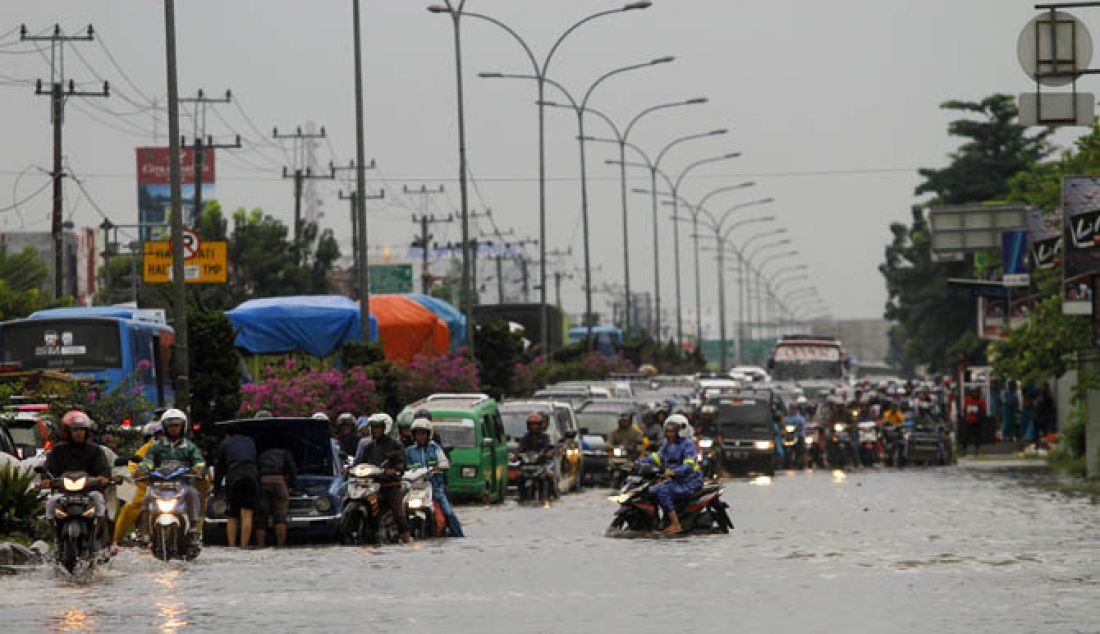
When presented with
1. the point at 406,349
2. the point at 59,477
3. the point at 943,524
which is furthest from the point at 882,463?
the point at 59,477

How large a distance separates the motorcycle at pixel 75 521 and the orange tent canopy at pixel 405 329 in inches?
1315

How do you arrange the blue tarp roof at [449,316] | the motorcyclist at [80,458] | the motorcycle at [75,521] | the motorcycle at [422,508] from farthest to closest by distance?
the blue tarp roof at [449,316]
the motorcycle at [422,508]
the motorcyclist at [80,458]
the motorcycle at [75,521]

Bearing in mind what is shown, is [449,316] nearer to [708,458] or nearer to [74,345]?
[708,458]

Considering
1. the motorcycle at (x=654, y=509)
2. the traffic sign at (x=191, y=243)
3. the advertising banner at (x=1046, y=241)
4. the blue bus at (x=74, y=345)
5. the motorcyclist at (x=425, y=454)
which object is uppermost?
the traffic sign at (x=191, y=243)

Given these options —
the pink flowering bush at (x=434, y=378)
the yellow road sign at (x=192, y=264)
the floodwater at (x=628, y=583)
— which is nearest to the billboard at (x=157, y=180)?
the yellow road sign at (x=192, y=264)

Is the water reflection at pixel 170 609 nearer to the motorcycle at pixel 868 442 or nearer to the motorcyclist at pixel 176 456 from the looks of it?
the motorcyclist at pixel 176 456

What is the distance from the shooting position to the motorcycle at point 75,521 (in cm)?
2028

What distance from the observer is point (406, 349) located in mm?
54625

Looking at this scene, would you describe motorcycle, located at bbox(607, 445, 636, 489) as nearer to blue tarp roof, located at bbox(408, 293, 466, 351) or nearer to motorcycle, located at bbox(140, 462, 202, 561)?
blue tarp roof, located at bbox(408, 293, 466, 351)

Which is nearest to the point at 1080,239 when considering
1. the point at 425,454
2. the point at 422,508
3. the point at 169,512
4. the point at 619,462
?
the point at 619,462

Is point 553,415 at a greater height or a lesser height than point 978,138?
lesser

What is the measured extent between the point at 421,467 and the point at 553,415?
12.8m

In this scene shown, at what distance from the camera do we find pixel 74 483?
20.4 m

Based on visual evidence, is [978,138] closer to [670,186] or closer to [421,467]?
[670,186]
